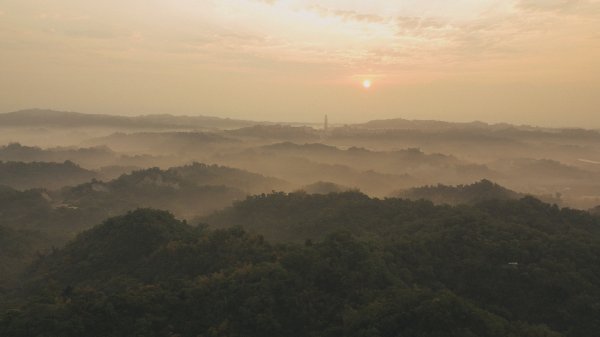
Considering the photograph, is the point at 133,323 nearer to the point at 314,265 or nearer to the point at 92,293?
the point at 92,293

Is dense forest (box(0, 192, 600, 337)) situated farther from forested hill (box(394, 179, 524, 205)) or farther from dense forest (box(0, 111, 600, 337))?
forested hill (box(394, 179, 524, 205))

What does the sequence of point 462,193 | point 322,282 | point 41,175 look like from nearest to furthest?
1. point 322,282
2. point 462,193
3. point 41,175

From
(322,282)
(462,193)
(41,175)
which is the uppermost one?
(322,282)

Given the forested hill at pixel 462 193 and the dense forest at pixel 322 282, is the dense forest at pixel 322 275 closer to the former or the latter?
the dense forest at pixel 322 282

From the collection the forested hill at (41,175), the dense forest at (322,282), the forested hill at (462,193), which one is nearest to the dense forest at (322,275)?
the dense forest at (322,282)

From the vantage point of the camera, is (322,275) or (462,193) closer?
(322,275)

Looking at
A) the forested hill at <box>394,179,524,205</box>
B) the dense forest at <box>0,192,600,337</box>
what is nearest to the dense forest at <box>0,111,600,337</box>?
the dense forest at <box>0,192,600,337</box>

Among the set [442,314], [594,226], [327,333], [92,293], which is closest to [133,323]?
[92,293]

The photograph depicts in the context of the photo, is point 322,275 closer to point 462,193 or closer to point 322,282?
point 322,282

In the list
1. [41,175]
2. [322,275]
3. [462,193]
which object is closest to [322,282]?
[322,275]
